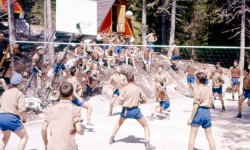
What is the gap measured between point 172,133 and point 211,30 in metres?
25.5

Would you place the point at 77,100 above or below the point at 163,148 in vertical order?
above

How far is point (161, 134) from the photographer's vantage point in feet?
30.2

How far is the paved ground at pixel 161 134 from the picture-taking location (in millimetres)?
7953

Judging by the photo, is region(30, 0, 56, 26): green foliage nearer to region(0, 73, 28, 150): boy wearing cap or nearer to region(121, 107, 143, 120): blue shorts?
region(121, 107, 143, 120): blue shorts

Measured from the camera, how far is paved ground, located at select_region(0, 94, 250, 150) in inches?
313

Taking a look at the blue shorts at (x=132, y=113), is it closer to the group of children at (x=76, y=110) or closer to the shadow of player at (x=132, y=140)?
the group of children at (x=76, y=110)

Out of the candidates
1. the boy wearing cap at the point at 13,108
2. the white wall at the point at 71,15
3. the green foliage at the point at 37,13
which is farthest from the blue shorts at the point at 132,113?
the green foliage at the point at 37,13

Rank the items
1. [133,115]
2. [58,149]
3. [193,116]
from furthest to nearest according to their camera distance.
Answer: [133,115] < [193,116] < [58,149]

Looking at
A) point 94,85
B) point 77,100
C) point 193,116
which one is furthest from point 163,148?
point 94,85

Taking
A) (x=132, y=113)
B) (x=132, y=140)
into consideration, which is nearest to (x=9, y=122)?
(x=132, y=113)

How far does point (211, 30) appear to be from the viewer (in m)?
33.1

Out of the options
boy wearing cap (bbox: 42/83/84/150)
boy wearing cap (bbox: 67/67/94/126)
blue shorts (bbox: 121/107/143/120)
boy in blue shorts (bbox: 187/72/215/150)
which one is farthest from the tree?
boy wearing cap (bbox: 42/83/84/150)

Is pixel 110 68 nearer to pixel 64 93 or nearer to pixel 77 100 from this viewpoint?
pixel 77 100

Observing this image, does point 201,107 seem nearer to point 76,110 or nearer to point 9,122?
point 76,110
